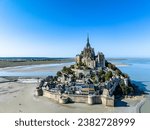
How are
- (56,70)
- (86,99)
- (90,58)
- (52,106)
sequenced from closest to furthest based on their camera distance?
(52,106), (86,99), (90,58), (56,70)

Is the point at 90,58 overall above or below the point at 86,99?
above

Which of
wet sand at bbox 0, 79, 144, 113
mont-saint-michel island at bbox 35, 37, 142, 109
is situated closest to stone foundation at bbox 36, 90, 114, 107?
mont-saint-michel island at bbox 35, 37, 142, 109

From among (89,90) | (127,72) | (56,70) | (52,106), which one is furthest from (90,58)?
(52,106)

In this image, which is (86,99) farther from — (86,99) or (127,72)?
(127,72)

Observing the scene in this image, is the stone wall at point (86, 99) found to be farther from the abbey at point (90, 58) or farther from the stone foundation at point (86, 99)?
the abbey at point (90, 58)

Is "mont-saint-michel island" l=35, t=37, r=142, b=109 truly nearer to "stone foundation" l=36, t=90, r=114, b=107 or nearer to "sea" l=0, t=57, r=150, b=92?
"stone foundation" l=36, t=90, r=114, b=107

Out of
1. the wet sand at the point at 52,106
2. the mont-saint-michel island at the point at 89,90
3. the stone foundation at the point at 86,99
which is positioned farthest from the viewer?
the mont-saint-michel island at the point at 89,90

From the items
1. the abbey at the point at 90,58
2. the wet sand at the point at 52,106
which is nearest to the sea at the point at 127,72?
the wet sand at the point at 52,106

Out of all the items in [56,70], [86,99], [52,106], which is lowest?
[52,106]

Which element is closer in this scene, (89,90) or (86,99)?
(86,99)
